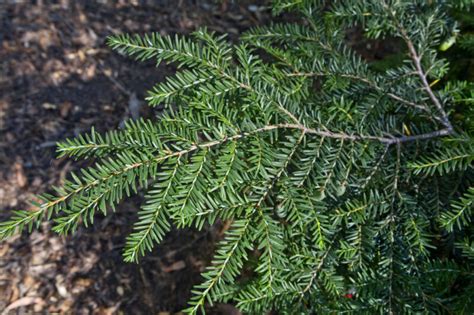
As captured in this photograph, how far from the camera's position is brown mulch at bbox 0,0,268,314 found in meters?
2.43

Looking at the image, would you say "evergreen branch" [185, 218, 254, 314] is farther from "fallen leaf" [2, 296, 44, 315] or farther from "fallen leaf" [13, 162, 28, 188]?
"fallen leaf" [13, 162, 28, 188]

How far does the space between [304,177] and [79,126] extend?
6.22ft

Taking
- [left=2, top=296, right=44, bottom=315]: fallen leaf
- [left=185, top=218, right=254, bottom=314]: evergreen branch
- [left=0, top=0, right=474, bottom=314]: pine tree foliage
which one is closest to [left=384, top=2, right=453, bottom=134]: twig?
[left=0, top=0, right=474, bottom=314]: pine tree foliage

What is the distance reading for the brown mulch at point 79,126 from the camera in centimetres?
243

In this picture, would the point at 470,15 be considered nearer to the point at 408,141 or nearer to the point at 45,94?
the point at 408,141

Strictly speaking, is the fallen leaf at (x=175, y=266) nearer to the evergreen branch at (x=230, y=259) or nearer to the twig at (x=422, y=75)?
the evergreen branch at (x=230, y=259)

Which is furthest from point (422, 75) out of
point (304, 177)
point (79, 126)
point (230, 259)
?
point (79, 126)

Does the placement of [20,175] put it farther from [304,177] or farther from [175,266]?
[304,177]

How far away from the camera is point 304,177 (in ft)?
4.23

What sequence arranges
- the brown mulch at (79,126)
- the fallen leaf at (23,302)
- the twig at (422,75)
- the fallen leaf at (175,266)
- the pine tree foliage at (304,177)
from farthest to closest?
the fallen leaf at (175,266) < the brown mulch at (79,126) < the fallen leaf at (23,302) < the twig at (422,75) < the pine tree foliage at (304,177)

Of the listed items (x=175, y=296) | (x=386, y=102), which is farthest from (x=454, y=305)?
(x=175, y=296)

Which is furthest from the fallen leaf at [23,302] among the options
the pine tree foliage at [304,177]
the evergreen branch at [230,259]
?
the evergreen branch at [230,259]

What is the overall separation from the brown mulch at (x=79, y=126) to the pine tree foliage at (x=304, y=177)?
3.31 feet

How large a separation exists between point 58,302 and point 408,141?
174 cm
